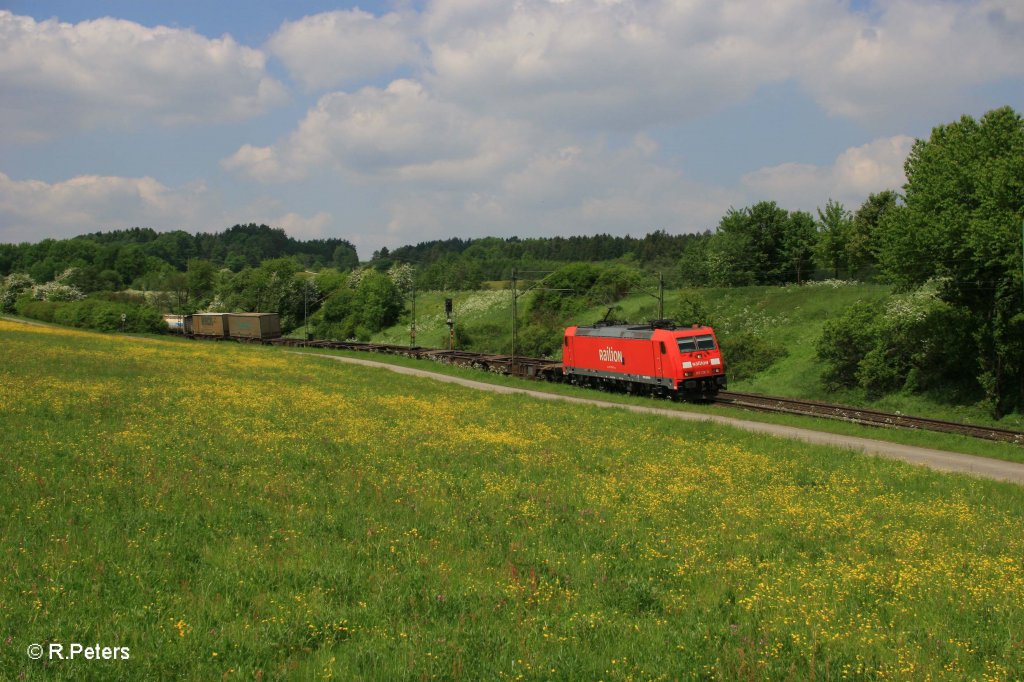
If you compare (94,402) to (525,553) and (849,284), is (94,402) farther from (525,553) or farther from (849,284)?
(849,284)

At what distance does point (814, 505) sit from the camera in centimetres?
1487

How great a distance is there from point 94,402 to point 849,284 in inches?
2129

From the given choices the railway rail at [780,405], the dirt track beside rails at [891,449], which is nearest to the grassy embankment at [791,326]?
the railway rail at [780,405]

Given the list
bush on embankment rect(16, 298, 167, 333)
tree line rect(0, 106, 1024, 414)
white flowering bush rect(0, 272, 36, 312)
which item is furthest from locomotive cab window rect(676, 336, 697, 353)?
white flowering bush rect(0, 272, 36, 312)

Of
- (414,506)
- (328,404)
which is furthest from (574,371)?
(414,506)

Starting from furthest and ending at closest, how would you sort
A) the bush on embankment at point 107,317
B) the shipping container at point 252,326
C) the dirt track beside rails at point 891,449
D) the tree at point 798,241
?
the bush on embankment at point 107,317 → the shipping container at point 252,326 → the tree at point 798,241 → the dirt track beside rails at point 891,449

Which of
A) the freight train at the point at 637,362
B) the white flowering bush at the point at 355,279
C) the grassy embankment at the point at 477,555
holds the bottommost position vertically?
the grassy embankment at the point at 477,555

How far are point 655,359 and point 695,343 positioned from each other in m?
2.20

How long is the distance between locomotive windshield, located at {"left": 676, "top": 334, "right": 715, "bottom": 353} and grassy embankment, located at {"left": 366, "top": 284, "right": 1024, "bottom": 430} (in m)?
11.2

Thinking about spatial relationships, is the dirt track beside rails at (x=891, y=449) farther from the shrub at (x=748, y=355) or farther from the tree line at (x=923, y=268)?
the shrub at (x=748, y=355)

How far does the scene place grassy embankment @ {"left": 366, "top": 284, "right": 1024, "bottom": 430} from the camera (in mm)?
38125

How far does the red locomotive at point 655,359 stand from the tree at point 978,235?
11069 mm

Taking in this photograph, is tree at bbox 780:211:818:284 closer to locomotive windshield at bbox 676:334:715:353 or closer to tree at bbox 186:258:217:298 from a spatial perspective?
locomotive windshield at bbox 676:334:715:353

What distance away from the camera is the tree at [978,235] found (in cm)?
3038
